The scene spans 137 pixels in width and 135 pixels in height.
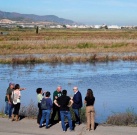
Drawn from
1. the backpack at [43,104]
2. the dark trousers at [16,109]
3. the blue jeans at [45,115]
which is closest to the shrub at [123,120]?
the blue jeans at [45,115]

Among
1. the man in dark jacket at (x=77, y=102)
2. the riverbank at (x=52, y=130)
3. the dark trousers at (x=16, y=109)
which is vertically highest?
the man in dark jacket at (x=77, y=102)

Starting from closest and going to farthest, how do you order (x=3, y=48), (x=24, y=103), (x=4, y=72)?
(x=24, y=103)
(x=4, y=72)
(x=3, y=48)

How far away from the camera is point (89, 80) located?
34.0 meters

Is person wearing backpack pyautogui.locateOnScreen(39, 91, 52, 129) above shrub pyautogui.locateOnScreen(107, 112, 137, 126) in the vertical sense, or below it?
above

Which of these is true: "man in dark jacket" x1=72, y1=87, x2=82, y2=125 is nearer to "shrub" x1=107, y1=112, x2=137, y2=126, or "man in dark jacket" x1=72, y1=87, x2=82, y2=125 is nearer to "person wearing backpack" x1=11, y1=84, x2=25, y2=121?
"shrub" x1=107, y1=112, x2=137, y2=126

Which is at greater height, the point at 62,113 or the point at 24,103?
the point at 62,113

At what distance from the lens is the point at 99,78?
115ft

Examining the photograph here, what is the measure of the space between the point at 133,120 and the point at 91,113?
8.06 ft

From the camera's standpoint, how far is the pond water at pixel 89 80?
2288 centimetres

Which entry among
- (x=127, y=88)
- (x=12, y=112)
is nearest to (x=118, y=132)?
(x=12, y=112)

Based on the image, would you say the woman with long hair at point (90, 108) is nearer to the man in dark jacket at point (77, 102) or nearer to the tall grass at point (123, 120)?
the man in dark jacket at point (77, 102)

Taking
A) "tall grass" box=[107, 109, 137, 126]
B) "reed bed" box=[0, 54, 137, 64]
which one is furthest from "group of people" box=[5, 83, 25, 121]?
"reed bed" box=[0, 54, 137, 64]

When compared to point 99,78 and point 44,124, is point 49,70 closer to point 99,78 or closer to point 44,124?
point 99,78

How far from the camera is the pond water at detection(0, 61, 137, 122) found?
22.9 meters
